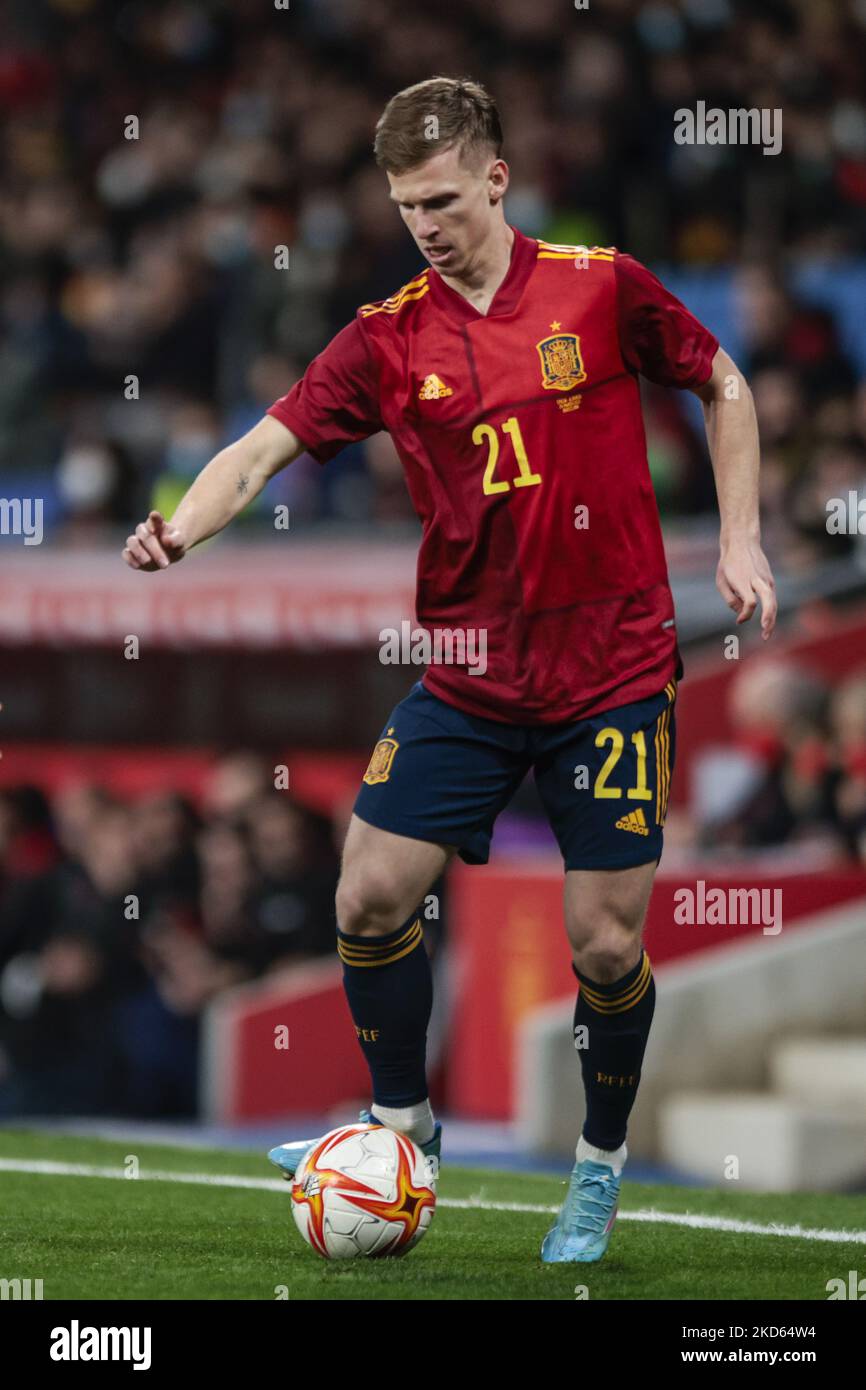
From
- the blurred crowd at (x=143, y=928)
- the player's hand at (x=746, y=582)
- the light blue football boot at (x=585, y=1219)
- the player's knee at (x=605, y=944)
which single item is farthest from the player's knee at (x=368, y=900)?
the blurred crowd at (x=143, y=928)

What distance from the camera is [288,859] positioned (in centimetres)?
1052

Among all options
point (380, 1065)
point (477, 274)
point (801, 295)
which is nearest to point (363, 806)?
point (380, 1065)

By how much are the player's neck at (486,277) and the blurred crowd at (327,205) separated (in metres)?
5.62

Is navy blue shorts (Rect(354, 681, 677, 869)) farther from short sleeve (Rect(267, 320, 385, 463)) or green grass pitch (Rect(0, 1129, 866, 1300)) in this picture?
green grass pitch (Rect(0, 1129, 866, 1300))

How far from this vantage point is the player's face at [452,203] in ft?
14.7

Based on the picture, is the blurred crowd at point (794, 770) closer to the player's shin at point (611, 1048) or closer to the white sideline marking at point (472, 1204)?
the white sideline marking at point (472, 1204)

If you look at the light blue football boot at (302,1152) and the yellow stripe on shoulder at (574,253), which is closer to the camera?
the yellow stripe on shoulder at (574,253)

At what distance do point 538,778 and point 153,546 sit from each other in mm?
986

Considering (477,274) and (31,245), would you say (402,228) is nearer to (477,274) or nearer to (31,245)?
(31,245)

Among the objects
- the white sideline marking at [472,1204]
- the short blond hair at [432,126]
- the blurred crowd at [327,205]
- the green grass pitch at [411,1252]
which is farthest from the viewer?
the blurred crowd at [327,205]

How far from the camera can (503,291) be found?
186 inches

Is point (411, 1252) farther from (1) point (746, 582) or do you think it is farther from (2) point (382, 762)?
(1) point (746, 582)

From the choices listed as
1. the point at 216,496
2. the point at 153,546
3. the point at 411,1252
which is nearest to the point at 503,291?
the point at 216,496

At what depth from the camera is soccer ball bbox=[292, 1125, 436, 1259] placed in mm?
4508
